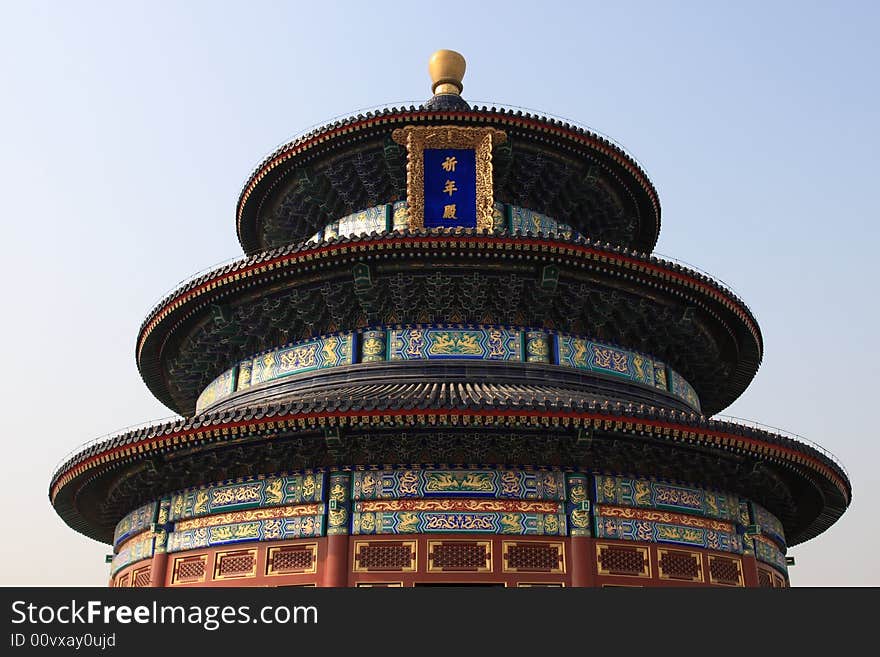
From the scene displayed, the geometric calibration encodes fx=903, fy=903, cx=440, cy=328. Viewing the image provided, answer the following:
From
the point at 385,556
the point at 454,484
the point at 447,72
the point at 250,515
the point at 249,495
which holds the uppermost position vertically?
the point at 447,72

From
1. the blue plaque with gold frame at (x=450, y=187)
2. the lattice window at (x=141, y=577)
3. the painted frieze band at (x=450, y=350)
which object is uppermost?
the blue plaque with gold frame at (x=450, y=187)

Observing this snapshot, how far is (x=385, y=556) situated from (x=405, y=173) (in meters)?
10.2

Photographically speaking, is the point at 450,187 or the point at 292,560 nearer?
the point at 292,560

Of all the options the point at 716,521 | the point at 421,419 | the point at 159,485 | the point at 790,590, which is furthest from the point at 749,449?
the point at 159,485

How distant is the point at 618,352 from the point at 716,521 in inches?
156

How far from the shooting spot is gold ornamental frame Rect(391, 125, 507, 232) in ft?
67.7

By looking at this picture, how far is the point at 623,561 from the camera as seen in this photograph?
15305 millimetres

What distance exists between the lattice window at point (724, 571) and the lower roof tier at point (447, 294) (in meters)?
4.76

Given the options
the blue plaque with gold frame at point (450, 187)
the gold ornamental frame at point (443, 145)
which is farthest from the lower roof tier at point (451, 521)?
the gold ornamental frame at point (443, 145)

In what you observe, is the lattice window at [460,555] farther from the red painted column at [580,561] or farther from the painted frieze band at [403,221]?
the painted frieze band at [403,221]

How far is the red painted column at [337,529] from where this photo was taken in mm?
14711

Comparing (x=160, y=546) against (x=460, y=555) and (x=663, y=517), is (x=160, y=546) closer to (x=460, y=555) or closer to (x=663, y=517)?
(x=460, y=555)

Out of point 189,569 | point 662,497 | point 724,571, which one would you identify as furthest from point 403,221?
point 724,571

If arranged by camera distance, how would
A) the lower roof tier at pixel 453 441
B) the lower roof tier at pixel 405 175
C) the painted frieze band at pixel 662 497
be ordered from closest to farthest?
the lower roof tier at pixel 453 441 → the painted frieze band at pixel 662 497 → the lower roof tier at pixel 405 175
